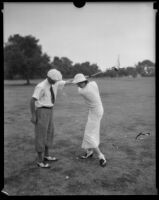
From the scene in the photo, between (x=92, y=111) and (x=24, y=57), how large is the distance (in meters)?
39.2

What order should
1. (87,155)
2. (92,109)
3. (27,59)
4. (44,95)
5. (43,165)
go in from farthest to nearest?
(27,59) < (87,155) < (92,109) < (43,165) < (44,95)

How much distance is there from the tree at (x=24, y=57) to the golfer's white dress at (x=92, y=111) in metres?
37.7

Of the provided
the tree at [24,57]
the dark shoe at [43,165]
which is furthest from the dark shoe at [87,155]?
the tree at [24,57]

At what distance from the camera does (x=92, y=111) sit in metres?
5.45

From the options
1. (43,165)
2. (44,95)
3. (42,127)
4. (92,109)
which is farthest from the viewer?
(92,109)

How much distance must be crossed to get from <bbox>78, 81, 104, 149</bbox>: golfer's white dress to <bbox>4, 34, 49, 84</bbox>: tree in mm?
37743

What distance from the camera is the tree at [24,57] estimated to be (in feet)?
137

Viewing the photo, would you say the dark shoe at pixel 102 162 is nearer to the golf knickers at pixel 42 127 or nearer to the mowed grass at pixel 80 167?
the mowed grass at pixel 80 167

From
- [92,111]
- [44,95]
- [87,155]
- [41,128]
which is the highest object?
[44,95]

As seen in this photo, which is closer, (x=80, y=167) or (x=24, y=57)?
(x=80, y=167)

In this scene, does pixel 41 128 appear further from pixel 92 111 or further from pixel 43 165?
pixel 92 111

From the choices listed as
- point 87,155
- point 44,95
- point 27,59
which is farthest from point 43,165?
point 27,59

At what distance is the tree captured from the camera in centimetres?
4171

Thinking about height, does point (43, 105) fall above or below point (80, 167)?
above
